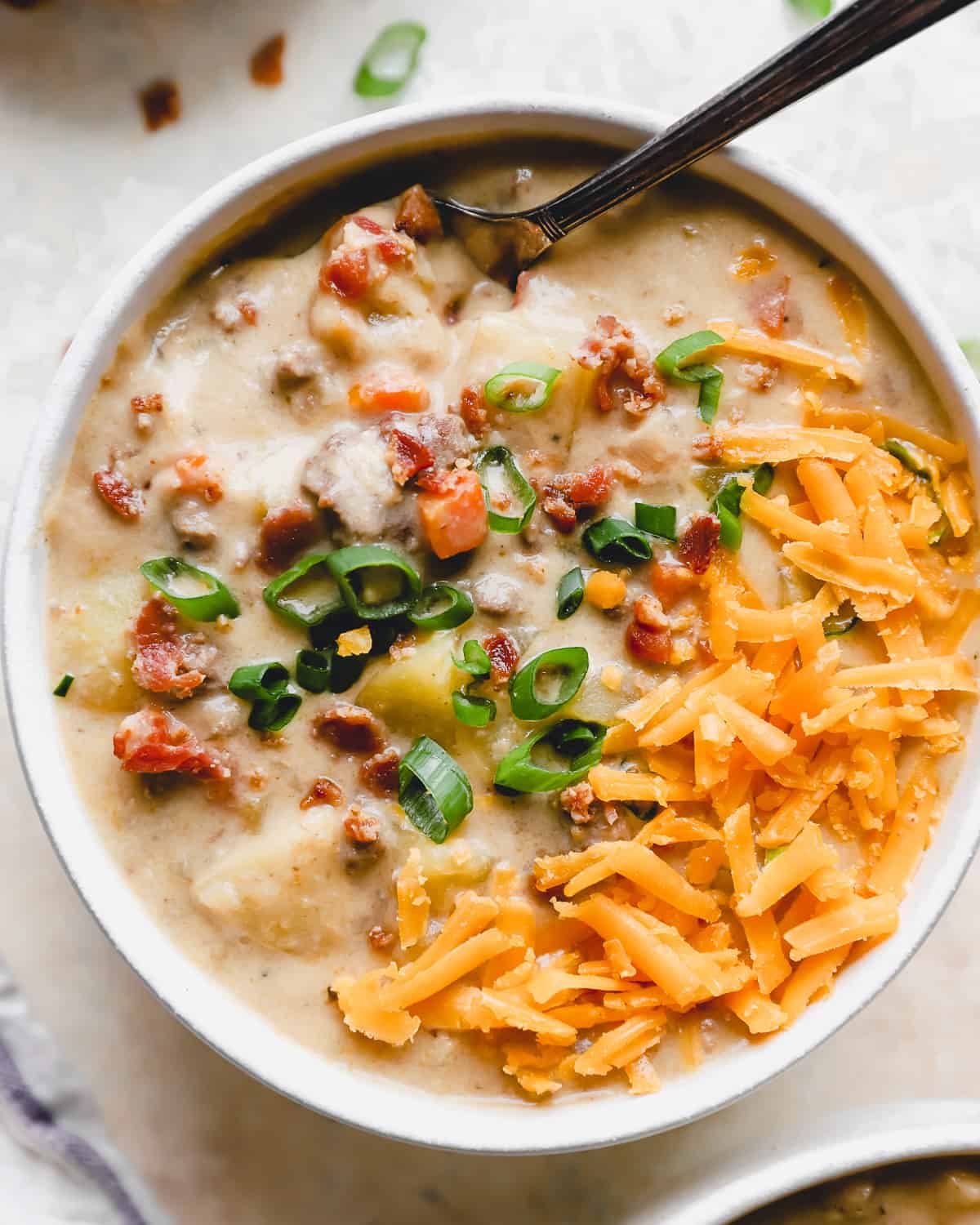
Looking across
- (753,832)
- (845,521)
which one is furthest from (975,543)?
(753,832)

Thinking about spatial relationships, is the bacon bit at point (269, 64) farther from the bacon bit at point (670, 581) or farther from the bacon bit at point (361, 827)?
the bacon bit at point (361, 827)

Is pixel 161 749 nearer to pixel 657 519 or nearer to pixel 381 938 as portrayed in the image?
pixel 381 938

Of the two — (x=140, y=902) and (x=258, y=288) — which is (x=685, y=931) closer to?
(x=140, y=902)

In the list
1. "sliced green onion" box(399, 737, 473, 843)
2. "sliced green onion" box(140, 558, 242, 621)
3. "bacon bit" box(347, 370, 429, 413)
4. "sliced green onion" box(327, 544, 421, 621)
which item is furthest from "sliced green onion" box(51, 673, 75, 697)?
"bacon bit" box(347, 370, 429, 413)

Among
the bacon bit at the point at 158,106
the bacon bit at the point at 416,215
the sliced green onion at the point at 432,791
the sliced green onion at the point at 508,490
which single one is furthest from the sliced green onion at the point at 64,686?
the bacon bit at the point at 158,106

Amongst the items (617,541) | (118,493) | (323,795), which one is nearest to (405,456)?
(617,541)
